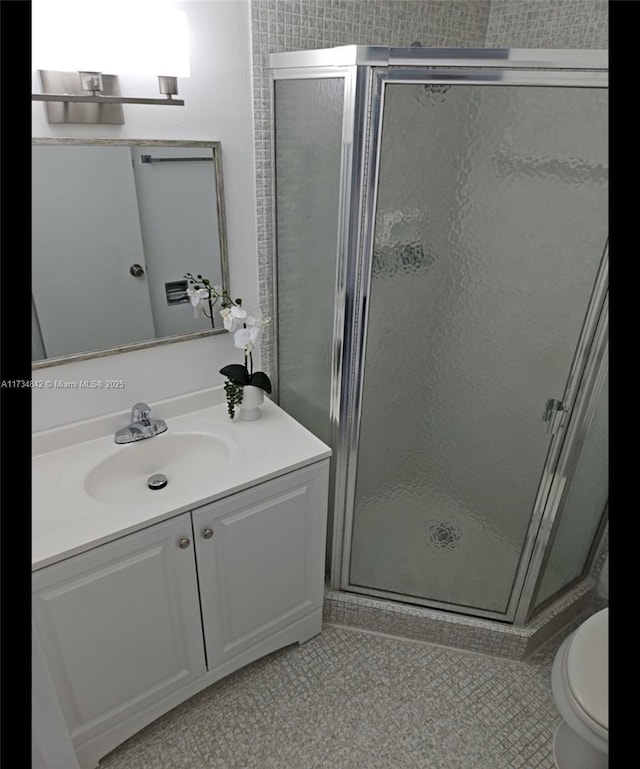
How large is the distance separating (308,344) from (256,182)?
0.53 m

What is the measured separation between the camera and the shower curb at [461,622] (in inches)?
69.2

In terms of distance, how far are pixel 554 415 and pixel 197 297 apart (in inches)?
43.9

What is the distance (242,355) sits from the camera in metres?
1.75

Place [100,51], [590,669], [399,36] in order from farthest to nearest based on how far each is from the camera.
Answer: [399,36] < [590,669] < [100,51]

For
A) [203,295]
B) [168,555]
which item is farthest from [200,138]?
[168,555]

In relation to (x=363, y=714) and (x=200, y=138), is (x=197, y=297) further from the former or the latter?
(x=363, y=714)

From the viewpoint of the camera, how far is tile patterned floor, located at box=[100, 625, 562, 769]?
4.85ft

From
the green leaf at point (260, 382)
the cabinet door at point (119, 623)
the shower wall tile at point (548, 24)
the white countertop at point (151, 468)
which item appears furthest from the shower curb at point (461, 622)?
the shower wall tile at point (548, 24)

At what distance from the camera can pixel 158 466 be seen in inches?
61.2

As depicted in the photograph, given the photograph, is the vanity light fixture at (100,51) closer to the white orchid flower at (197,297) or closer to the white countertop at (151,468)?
the white orchid flower at (197,297)

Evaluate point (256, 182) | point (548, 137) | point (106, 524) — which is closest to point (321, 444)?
point (106, 524)

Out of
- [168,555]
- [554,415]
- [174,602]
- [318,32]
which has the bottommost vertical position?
[174,602]

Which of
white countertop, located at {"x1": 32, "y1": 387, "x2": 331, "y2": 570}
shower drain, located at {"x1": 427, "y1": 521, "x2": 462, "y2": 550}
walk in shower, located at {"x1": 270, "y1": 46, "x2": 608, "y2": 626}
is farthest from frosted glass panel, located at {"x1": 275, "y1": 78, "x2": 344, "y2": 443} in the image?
shower drain, located at {"x1": 427, "y1": 521, "x2": 462, "y2": 550}

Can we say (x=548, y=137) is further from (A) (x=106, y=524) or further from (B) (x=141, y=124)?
(A) (x=106, y=524)
